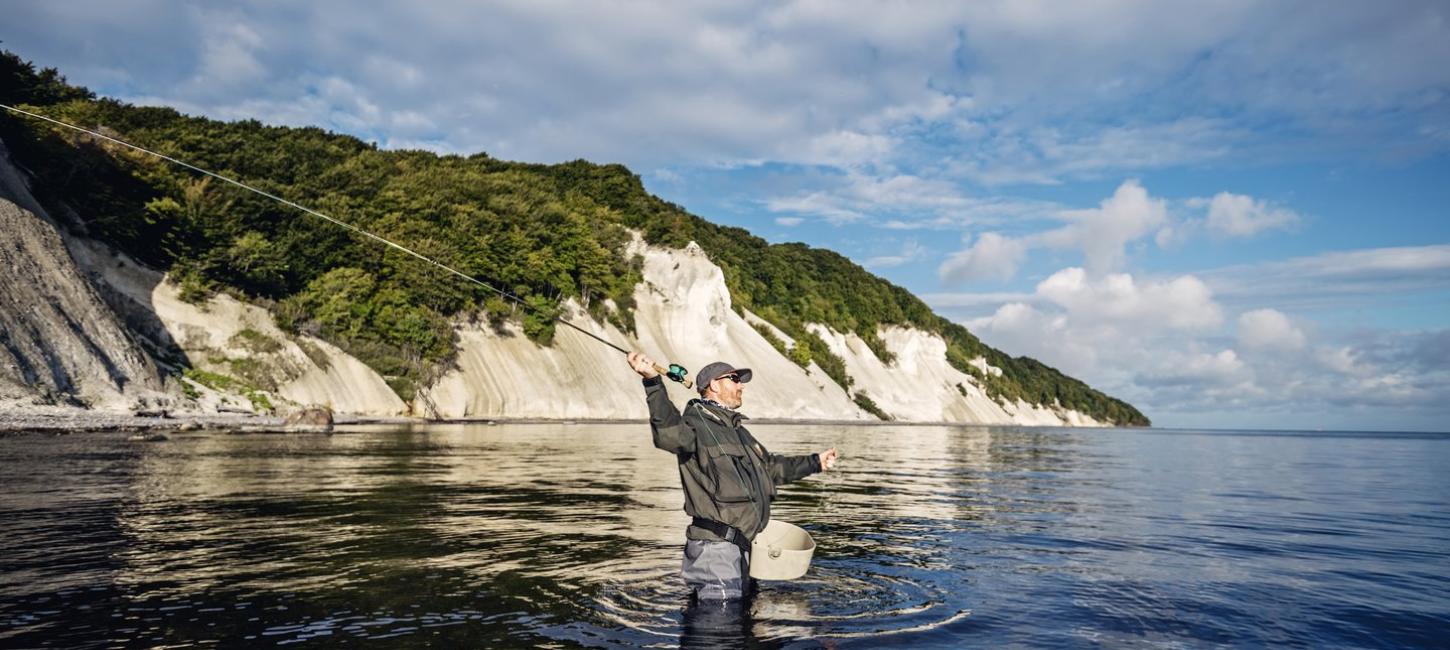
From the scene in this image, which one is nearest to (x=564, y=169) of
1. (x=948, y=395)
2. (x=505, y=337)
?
(x=505, y=337)

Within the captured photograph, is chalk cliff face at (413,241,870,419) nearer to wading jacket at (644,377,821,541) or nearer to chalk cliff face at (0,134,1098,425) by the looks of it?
chalk cliff face at (0,134,1098,425)

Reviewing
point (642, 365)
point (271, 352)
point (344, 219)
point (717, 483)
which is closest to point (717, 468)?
point (717, 483)

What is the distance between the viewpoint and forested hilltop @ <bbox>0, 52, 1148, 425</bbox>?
47188mm

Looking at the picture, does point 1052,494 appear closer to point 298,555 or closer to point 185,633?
point 298,555

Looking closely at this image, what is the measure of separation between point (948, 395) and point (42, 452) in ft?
418

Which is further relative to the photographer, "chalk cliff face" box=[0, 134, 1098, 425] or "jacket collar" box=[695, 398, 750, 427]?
"chalk cliff face" box=[0, 134, 1098, 425]

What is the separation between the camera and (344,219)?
61.5m

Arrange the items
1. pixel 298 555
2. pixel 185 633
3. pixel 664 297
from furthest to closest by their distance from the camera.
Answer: pixel 664 297
pixel 298 555
pixel 185 633

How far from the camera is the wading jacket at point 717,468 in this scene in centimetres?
732

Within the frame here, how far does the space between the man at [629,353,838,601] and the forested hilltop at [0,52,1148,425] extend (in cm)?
4950

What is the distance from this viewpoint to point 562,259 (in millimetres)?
74625

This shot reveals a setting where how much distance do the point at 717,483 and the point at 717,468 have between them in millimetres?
138

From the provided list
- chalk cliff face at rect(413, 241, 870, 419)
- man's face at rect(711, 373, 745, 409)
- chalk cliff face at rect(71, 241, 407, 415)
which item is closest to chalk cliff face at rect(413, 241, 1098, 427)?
chalk cliff face at rect(413, 241, 870, 419)

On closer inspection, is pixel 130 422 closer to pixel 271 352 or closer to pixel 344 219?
pixel 271 352
